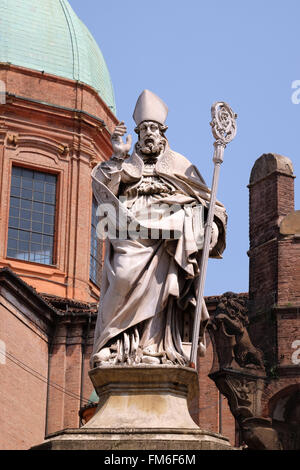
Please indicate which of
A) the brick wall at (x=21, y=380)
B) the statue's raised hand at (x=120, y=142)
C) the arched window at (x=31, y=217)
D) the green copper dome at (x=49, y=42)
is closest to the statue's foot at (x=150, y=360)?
the statue's raised hand at (x=120, y=142)

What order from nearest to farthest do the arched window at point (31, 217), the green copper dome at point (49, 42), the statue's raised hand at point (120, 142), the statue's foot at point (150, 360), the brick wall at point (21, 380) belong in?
the statue's foot at point (150, 360) < the statue's raised hand at point (120, 142) < the brick wall at point (21, 380) < the arched window at point (31, 217) < the green copper dome at point (49, 42)

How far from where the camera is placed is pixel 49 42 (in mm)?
41562

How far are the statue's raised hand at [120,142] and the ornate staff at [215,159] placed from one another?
594mm

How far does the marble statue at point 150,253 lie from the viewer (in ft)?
28.2

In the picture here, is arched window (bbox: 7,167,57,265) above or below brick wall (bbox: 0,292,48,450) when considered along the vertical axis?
above

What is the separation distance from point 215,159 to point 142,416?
185cm

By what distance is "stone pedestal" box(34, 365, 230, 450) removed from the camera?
7.71 m

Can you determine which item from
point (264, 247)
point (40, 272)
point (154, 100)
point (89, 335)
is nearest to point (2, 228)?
point (40, 272)

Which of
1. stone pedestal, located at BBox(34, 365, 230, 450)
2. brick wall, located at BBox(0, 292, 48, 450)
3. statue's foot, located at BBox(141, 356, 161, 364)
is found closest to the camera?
stone pedestal, located at BBox(34, 365, 230, 450)

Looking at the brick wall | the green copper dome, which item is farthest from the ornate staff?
the green copper dome

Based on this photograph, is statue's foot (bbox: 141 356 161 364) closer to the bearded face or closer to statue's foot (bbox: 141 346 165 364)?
statue's foot (bbox: 141 346 165 364)

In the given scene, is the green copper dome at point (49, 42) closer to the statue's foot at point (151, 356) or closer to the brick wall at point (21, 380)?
the brick wall at point (21, 380)

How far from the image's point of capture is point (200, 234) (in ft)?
28.9

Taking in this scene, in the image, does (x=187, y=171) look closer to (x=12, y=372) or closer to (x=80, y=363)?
(x=12, y=372)
